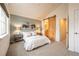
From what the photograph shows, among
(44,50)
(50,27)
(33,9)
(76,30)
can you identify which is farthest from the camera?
(76,30)

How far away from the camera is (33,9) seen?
2.26 meters

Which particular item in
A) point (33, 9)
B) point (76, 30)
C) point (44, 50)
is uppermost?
point (33, 9)

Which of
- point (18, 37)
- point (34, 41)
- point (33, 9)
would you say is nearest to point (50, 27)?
point (33, 9)

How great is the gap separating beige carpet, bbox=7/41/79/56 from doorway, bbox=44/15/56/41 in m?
0.33

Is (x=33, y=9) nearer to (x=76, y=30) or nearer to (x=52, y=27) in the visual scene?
(x=52, y=27)

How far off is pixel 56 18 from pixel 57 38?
538mm

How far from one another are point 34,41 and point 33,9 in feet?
4.35

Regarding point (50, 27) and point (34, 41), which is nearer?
point (50, 27)

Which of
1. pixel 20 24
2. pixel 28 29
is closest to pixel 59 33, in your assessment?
pixel 28 29

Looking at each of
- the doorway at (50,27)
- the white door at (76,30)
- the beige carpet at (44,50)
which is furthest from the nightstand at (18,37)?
the white door at (76,30)

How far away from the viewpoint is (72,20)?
330cm

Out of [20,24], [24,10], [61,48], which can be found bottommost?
[61,48]

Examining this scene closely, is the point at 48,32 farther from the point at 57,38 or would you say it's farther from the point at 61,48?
the point at 61,48

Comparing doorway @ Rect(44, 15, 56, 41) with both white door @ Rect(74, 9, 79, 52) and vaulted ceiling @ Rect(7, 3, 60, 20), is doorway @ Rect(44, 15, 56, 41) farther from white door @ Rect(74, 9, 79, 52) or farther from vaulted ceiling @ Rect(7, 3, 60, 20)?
white door @ Rect(74, 9, 79, 52)
